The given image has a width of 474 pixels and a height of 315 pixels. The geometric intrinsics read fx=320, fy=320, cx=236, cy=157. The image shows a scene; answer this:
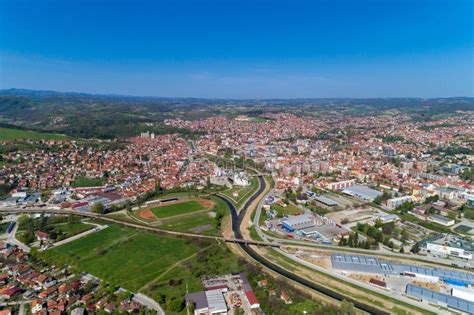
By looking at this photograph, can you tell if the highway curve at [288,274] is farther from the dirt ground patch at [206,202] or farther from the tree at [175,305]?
the tree at [175,305]

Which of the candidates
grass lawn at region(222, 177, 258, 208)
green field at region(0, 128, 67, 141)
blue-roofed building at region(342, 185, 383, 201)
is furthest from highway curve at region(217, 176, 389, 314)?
green field at region(0, 128, 67, 141)

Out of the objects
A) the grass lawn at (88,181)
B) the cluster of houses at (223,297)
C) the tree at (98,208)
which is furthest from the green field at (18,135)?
the cluster of houses at (223,297)

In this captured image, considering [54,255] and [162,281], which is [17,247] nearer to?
[54,255]

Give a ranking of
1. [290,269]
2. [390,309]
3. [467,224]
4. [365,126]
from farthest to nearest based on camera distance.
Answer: [365,126], [467,224], [290,269], [390,309]

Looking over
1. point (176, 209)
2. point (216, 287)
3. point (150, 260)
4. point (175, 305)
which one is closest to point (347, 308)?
point (216, 287)

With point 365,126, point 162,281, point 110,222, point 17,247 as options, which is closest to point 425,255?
point 162,281

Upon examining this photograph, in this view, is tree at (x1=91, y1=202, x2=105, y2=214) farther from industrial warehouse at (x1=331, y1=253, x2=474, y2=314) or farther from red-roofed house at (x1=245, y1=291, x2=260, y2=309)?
industrial warehouse at (x1=331, y1=253, x2=474, y2=314)

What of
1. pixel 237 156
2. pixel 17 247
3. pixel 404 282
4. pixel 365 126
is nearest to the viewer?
pixel 404 282

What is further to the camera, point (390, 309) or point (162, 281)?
point (162, 281)
